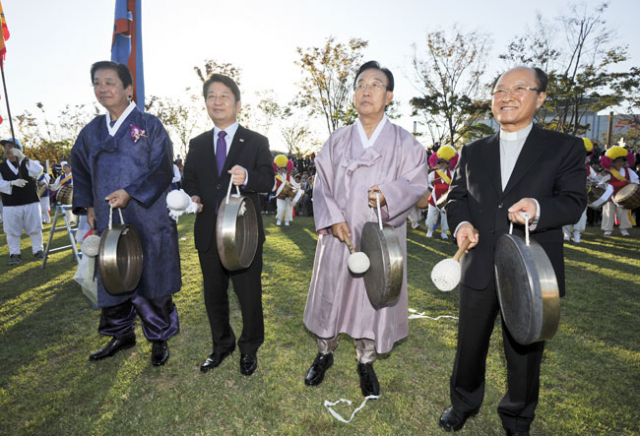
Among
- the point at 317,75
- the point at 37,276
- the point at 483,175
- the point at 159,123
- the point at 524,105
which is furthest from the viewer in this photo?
the point at 317,75

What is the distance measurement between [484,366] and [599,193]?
8.11 metres

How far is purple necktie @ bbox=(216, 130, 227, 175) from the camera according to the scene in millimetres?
2943

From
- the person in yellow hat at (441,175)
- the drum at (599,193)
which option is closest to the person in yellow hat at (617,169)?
the drum at (599,193)

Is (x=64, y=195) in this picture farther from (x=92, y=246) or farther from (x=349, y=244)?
(x=349, y=244)

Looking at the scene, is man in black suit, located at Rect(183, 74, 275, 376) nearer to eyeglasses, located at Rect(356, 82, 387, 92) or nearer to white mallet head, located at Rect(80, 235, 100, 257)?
white mallet head, located at Rect(80, 235, 100, 257)

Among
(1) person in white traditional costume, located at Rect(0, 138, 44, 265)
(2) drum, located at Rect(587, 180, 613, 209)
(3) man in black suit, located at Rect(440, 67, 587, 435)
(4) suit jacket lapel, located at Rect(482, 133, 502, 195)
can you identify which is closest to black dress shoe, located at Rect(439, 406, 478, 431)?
(3) man in black suit, located at Rect(440, 67, 587, 435)

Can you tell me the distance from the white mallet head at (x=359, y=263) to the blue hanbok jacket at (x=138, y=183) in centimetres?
180

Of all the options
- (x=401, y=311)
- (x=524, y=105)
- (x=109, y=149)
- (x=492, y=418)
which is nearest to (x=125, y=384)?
(x=109, y=149)

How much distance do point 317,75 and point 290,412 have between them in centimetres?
2041

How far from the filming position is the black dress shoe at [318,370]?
9.73 feet

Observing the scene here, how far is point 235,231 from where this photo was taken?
2439 mm

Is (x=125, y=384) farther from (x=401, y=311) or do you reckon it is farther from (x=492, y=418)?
(x=492, y=418)

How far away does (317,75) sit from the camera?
20.7 meters

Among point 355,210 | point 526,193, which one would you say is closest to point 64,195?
point 355,210
